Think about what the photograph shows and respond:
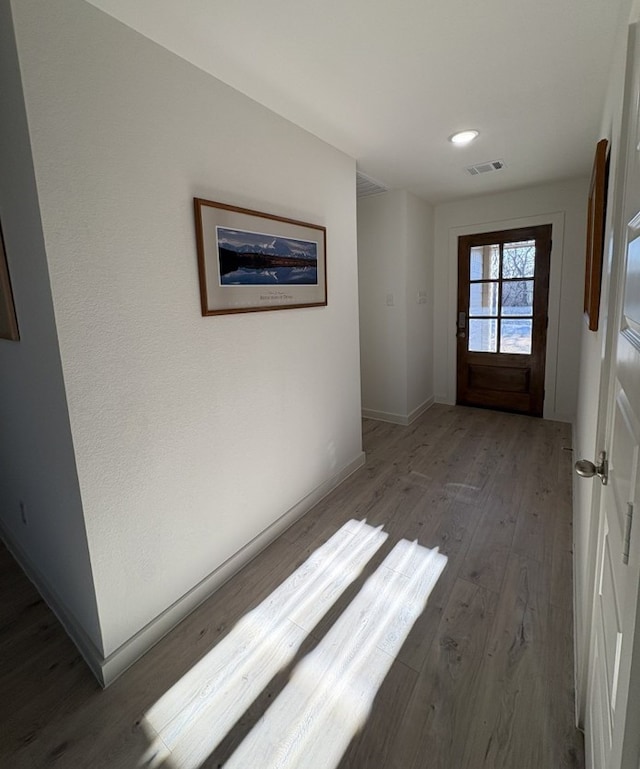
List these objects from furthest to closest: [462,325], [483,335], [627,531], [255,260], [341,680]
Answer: [462,325], [483,335], [255,260], [341,680], [627,531]

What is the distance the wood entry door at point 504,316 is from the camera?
392cm

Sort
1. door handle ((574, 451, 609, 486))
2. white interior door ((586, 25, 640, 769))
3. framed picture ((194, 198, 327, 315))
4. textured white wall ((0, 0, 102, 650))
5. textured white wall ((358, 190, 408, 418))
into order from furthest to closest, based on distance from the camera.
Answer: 1. textured white wall ((358, 190, 408, 418))
2. framed picture ((194, 198, 327, 315))
3. textured white wall ((0, 0, 102, 650))
4. door handle ((574, 451, 609, 486))
5. white interior door ((586, 25, 640, 769))

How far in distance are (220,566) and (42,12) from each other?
2189 mm

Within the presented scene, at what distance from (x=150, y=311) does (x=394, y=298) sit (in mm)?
2836

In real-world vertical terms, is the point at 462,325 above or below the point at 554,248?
below

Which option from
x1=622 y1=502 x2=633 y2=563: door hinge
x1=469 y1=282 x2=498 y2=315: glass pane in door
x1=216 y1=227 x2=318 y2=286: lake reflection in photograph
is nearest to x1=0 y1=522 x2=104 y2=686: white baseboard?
x1=216 y1=227 x2=318 y2=286: lake reflection in photograph

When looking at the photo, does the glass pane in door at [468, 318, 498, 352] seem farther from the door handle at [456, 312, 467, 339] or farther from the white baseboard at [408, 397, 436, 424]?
the white baseboard at [408, 397, 436, 424]

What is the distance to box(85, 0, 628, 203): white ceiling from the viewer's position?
4.61 ft

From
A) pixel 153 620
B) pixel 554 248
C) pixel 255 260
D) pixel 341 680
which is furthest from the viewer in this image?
pixel 554 248

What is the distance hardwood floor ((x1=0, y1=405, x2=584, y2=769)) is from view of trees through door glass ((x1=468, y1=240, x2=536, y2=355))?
198 cm

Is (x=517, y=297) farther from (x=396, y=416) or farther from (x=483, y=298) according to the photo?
(x=396, y=416)

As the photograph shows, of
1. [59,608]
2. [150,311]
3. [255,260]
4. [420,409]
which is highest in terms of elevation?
[255,260]

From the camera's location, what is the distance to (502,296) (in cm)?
411

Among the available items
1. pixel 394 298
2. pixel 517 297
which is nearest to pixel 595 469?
pixel 394 298
